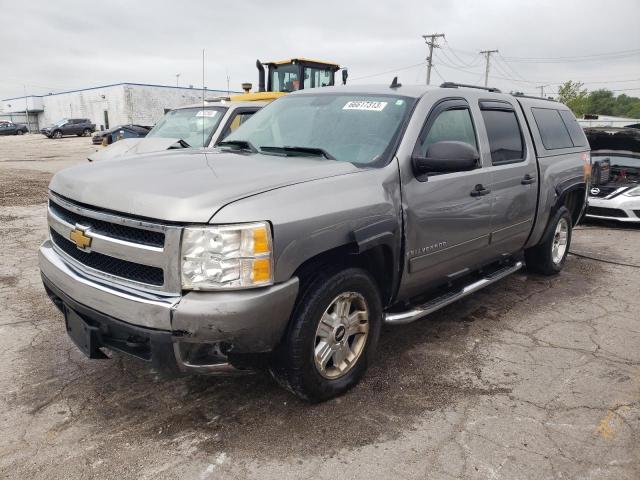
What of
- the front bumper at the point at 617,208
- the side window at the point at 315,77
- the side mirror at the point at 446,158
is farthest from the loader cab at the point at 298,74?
the side mirror at the point at 446,158

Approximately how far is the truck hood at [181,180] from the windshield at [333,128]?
21 centimetres

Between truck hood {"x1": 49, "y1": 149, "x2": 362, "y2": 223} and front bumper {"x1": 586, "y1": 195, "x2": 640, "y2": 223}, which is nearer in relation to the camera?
truck hood {"x1": 49, "y1": 149, "x2": 362, "y2": 223}

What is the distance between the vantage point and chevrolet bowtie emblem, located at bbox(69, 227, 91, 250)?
284cm

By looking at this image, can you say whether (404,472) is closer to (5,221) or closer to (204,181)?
(204,181)

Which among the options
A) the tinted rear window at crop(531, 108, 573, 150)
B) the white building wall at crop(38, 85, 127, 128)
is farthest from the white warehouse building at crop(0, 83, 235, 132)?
the tinted rear window at crop(531, 108, 573, 150)

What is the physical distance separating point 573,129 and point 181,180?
489cm

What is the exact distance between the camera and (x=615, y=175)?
985 centimetres

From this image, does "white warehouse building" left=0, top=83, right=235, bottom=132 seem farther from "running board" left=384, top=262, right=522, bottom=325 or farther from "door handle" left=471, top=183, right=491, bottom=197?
"door handle" left=471, top=183, right=491, bottom=197

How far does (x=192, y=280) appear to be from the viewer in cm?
251

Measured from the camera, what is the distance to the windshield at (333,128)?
352 cm

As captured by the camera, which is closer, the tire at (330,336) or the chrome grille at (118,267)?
the chrome grille at (118,267)

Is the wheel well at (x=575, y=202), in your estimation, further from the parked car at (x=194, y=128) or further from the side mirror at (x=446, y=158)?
the parked car at (x=194, y=128)

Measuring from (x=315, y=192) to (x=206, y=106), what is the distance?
6.16 meters

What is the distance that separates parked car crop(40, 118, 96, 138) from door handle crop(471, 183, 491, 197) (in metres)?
43.0
